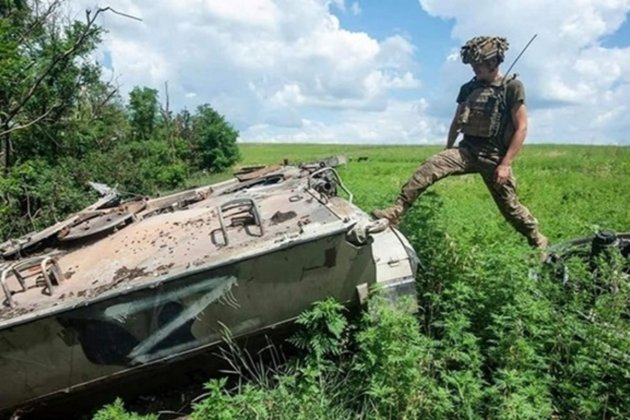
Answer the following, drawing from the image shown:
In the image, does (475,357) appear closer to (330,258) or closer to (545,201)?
(330,258)

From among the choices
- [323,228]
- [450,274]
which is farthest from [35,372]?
[450,274]

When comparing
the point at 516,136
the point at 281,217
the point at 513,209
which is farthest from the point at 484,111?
the point at 281,217

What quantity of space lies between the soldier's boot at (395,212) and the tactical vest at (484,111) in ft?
3.13

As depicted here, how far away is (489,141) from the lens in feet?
18.1

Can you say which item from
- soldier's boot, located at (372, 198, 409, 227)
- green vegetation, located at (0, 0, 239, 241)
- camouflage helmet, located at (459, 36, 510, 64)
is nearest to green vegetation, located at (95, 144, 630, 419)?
soldier's boot, located at (372, 198, 409, 227)

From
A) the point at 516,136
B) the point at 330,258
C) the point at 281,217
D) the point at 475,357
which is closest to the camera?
the point at 475,357

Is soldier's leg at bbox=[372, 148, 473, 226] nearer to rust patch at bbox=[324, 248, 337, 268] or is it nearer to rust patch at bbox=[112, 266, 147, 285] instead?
rust patch at bbox=[324, 248, 337, 268]

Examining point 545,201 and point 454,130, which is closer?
point 454,130

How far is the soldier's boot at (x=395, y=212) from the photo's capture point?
534 centimetres

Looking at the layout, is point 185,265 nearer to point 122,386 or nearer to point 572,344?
point 122,386

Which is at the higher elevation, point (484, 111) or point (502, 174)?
point (484, 111)

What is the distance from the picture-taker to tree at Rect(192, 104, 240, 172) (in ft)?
113

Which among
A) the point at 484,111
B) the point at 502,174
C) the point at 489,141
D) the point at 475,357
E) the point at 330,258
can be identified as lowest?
the point at 475,357

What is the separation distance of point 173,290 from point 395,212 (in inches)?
96.7
